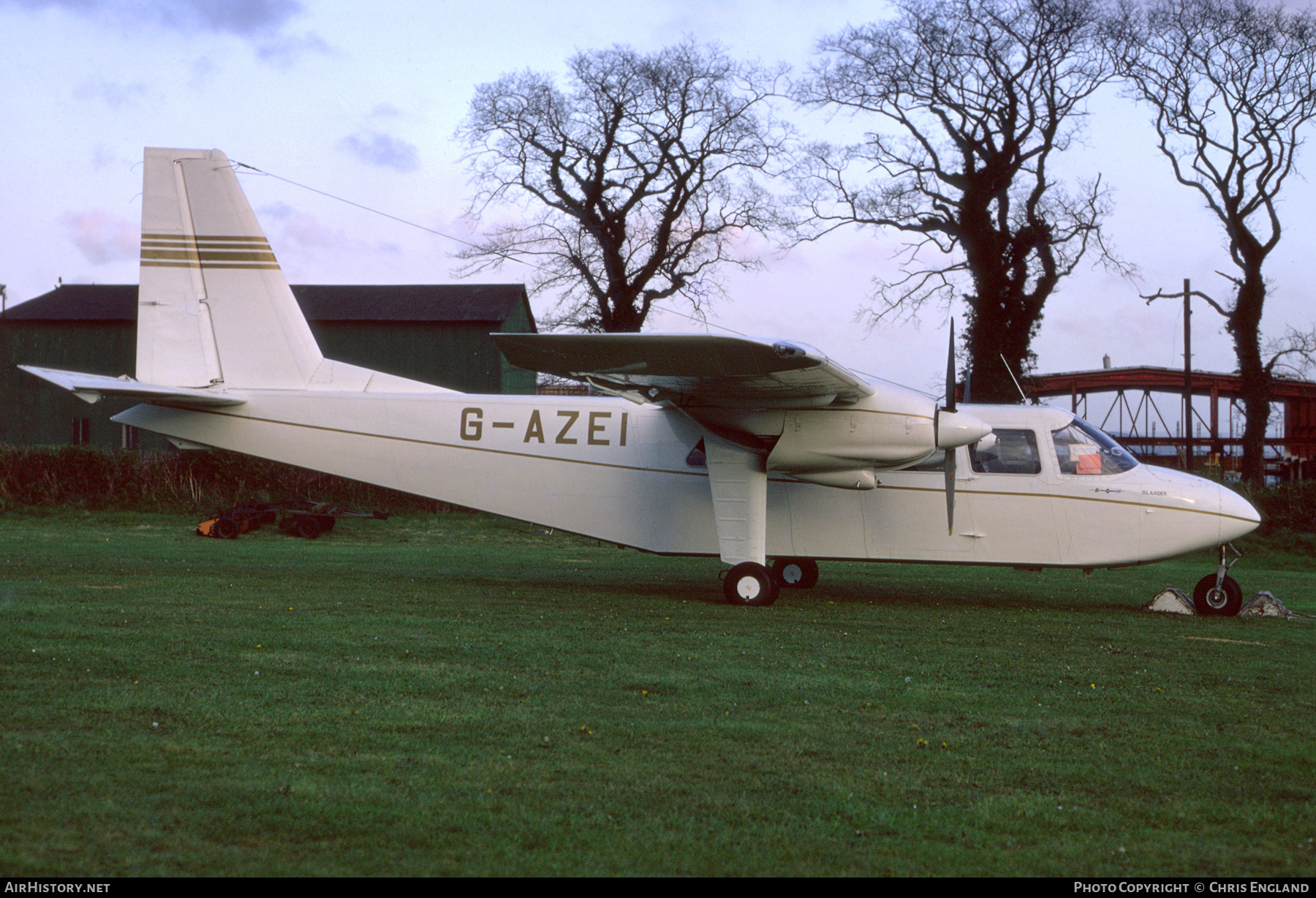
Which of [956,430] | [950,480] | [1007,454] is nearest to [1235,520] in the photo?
[1007,454]

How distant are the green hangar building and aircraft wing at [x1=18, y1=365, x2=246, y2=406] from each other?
26347 mm

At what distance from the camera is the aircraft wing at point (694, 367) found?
10352mm

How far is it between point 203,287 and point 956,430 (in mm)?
9649

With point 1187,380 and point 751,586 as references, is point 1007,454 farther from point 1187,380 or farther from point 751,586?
point 1187,380

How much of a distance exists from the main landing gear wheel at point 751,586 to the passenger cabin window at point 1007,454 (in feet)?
9.83

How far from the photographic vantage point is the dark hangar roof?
41125mm

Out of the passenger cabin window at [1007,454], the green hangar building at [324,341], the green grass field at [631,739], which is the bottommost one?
the green grass field at [631,739]

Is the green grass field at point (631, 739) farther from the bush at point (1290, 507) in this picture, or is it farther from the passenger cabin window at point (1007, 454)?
the bush at point (1290, 507)

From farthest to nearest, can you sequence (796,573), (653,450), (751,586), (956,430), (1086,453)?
(796,573), (653,450), (1086,453), (751,586), (956,430)

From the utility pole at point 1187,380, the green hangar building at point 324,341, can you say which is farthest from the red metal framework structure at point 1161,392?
the green hangar building at point 324,341

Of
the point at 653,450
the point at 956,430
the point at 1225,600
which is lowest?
the point at 1225,600

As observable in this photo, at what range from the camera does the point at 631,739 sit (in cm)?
572

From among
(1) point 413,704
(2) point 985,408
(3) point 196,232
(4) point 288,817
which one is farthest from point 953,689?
(3) point 196,232

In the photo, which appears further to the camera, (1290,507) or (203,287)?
(1290,507)
